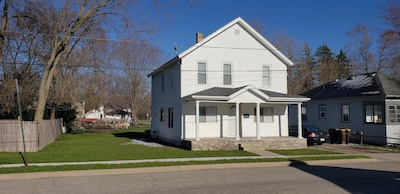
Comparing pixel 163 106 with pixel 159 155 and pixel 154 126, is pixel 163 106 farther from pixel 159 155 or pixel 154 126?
pixel 159 155

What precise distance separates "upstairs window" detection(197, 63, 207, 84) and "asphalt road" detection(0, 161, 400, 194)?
10.3m

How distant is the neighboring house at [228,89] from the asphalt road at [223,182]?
853 cm

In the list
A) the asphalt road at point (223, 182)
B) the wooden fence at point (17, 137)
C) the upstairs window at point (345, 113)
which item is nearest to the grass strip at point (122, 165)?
the asphalt road at point (223, 182)

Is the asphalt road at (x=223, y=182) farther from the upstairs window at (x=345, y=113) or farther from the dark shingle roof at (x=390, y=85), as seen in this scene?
the upstairs window at (x=345, y=113)

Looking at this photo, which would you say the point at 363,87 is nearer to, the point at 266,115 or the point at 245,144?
the point at 266,115

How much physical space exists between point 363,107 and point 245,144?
35.8 feet

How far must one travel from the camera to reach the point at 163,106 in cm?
2741

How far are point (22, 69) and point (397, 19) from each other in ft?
105

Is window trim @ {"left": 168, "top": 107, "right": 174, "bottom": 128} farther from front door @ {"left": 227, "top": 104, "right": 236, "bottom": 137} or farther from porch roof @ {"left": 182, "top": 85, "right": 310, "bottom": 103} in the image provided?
front door @ {"left": 227, "top": 104, "right": 236, "bottom": 137}

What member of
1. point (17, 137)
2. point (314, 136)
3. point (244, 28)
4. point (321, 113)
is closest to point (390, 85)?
point (321, 113)

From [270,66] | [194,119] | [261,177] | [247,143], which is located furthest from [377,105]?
[261,177]

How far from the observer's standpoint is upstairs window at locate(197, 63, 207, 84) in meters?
23.0

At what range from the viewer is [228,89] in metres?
23.2

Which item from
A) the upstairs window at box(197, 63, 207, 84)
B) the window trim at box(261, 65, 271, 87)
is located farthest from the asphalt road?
the window trim at box(261, 65, 271, 87)
